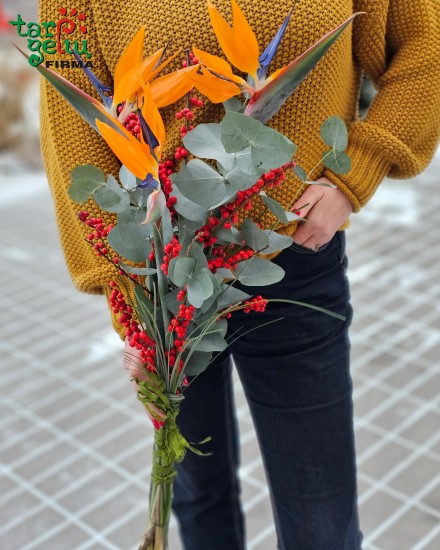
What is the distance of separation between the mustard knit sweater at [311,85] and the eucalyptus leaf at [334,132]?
13 centimetres

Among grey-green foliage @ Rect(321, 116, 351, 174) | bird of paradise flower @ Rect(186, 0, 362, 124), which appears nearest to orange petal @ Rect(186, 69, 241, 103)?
bird of paradise flower @ Rect(186, 0, 362, 124)

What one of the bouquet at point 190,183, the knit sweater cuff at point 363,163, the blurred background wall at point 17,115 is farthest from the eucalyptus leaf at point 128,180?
the blurred background wall at point 17,115

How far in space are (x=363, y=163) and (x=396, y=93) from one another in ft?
0.33

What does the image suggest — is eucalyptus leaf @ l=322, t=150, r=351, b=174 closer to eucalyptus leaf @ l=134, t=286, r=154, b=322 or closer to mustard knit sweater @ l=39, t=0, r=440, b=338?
mustard knit sweater @ l=39, t=0, r=440, b=338

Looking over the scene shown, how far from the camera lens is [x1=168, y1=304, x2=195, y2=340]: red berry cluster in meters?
0.84

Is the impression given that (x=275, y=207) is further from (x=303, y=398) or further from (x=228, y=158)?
(x=303, y=398)

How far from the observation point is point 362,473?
1.88 metres

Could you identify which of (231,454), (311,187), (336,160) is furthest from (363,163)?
(231,454)

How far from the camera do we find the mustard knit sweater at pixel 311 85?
0.98 m

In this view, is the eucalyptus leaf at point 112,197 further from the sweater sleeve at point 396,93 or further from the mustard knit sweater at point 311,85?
the sweater sleeve at point 396,93

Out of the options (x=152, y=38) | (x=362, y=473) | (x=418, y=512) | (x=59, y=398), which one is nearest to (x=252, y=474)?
(x=362, y=473)

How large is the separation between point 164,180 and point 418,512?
119 cm

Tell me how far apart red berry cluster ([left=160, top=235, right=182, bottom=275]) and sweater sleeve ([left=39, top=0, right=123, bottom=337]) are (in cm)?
24

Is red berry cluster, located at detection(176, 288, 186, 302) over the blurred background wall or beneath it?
over
